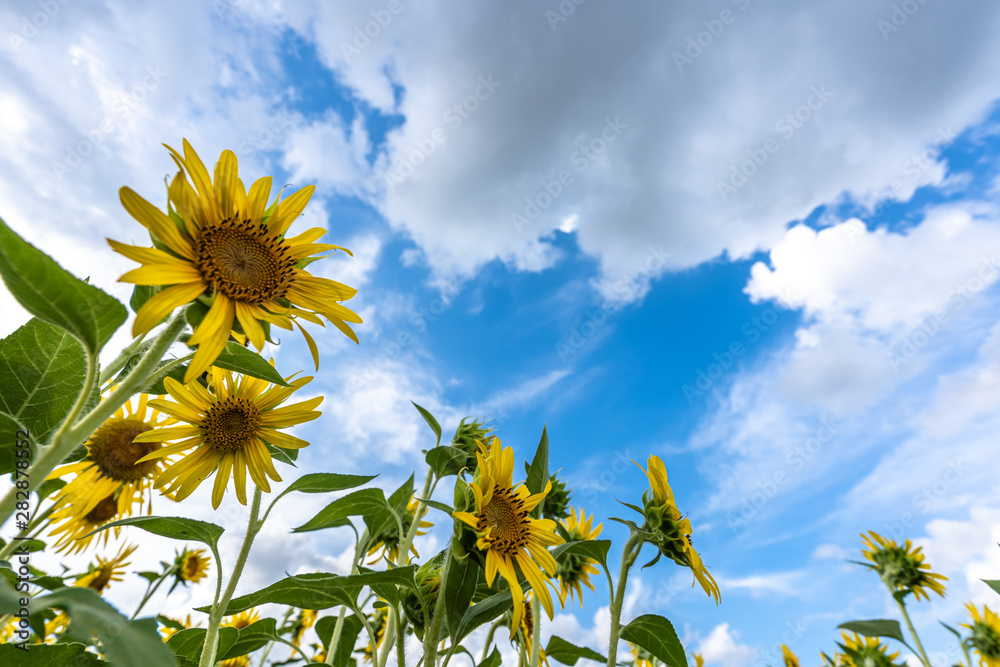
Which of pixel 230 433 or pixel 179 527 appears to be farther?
pixel 230 433

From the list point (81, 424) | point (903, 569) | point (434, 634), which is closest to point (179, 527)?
point (81, 424)

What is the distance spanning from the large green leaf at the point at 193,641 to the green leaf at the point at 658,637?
1.13 meters

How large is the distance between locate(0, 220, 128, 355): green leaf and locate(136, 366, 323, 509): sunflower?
598 millimetres

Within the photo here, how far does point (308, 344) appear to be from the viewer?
1.21 m

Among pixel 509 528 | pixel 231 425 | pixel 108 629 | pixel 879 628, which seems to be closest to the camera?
pixel 108 629

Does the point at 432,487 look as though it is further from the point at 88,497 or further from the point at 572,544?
the point at 88,497

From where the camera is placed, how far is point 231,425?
1480 millimetres

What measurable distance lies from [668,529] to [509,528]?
0.71 m

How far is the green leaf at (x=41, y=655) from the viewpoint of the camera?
3.05 ft

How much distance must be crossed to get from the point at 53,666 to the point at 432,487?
3.81ft

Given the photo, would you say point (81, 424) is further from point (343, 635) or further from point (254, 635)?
point (343, 635)

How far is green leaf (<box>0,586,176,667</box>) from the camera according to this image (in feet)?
1.92

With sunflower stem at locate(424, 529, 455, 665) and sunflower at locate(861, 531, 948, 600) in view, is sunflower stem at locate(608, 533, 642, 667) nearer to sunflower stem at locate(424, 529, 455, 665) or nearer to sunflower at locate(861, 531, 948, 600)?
sunflower stem at locate(424, 529, 455, 665)

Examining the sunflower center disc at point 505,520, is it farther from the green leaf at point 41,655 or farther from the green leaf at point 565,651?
the green leaf at point 565,651
